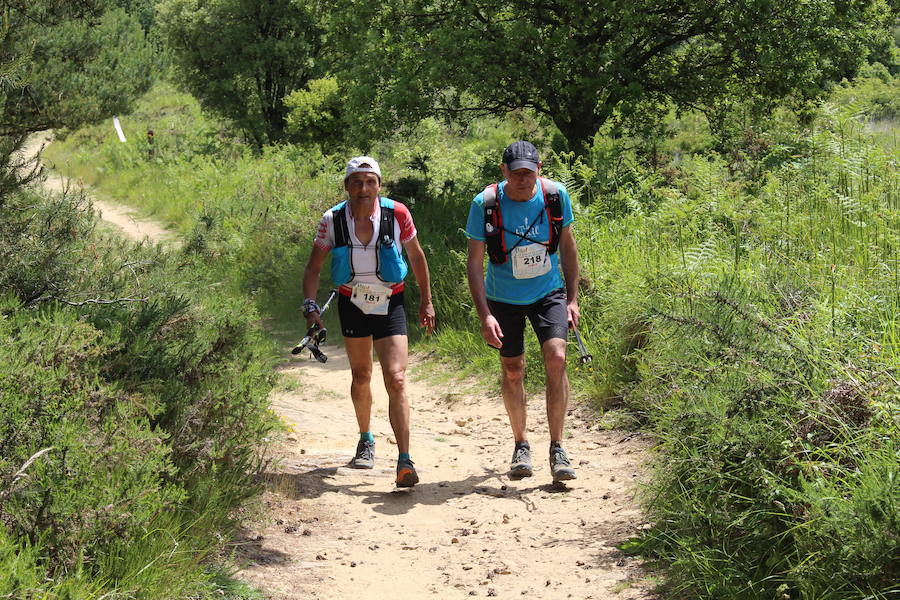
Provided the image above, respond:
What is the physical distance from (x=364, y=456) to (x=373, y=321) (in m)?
1.04

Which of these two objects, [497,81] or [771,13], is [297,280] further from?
[771,13]

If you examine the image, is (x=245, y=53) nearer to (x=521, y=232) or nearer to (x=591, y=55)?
(x=591, y=55)

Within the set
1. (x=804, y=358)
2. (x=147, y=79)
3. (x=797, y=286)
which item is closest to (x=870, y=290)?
(x=797, y=286)

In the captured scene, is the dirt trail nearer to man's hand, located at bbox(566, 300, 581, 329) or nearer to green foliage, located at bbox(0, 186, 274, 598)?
green foliage, located at bbox(0, 186, 274, 598)

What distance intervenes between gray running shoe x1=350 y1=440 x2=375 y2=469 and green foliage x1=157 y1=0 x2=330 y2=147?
1857 centimetres

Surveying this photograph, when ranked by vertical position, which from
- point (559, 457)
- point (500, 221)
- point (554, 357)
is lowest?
point (559, 457)

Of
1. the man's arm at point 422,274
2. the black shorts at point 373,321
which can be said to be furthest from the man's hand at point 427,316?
the black shorts at point 373,321

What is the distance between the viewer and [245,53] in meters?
24.0

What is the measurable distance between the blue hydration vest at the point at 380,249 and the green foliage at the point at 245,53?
727 inches

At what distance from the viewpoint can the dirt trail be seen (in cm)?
480

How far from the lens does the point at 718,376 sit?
449 centimetres

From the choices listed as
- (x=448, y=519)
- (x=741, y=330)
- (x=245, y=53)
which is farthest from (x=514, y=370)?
(x=245, y=53)

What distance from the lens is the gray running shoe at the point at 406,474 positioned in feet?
20.4

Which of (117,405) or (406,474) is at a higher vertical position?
(117,405)
